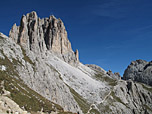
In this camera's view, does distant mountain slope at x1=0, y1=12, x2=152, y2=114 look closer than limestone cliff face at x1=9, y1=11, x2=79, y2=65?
Yes

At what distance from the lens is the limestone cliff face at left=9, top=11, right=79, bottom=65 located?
289 feet

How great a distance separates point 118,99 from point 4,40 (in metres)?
87.2

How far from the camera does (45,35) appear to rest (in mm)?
141625

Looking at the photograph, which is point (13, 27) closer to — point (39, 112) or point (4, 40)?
point (4, 40)

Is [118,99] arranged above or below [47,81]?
above

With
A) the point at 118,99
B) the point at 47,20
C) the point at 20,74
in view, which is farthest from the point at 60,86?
the point at 47,20

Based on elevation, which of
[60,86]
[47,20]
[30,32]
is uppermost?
[47,20]

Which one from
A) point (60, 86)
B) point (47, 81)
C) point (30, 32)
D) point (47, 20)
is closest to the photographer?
point (47, 81)

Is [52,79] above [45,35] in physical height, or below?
below

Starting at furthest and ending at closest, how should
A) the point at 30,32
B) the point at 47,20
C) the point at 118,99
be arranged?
1. the point at 47,20
2. the point at 118,99
3. the point at 30,32

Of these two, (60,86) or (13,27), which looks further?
(13,27)

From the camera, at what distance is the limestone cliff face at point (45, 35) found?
8819cm

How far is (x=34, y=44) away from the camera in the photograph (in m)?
89.8

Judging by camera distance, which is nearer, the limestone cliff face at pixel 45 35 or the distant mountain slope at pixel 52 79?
the distant mountain slope at pixel 52 79
